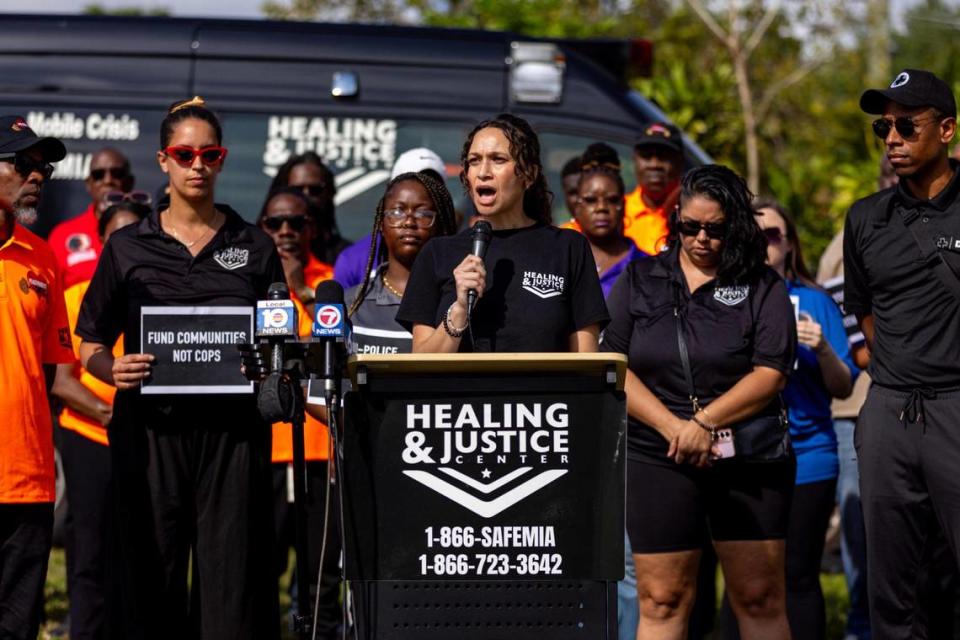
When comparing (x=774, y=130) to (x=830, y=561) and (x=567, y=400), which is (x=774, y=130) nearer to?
(x=830, y=561)

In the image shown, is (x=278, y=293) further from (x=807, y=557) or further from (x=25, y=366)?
(x=807, y=557)

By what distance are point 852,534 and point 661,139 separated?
244 centimetres

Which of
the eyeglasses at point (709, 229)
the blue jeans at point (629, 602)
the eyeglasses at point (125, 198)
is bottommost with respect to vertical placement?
the blue jeans at point (629, 602)

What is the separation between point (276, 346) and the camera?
4605 millimetres

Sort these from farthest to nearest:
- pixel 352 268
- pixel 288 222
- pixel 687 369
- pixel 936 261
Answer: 1. pixel 288 222
2. pixel 352 268
3. pixel 687 369
4. pixel 936 261

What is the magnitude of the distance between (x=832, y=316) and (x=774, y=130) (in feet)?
60.5

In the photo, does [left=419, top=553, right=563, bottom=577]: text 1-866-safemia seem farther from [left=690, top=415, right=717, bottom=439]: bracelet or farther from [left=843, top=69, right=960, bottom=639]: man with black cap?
[left=843, top=69, right=960, bottom=639]: man with black cap

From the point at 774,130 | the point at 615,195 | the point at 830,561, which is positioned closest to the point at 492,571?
the point at 615,195

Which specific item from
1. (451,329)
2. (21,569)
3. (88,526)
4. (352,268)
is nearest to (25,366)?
(21,569)

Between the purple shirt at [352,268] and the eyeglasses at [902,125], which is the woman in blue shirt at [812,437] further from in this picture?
the purple shirt at [352,268]

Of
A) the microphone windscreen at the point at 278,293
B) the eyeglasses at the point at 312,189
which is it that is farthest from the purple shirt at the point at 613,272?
the microphone windscreen at the point at 278,293

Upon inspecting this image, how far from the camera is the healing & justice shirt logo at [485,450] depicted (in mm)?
4398

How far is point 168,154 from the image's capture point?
18.7 feet

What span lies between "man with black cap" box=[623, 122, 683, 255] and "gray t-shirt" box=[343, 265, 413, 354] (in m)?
2.15
